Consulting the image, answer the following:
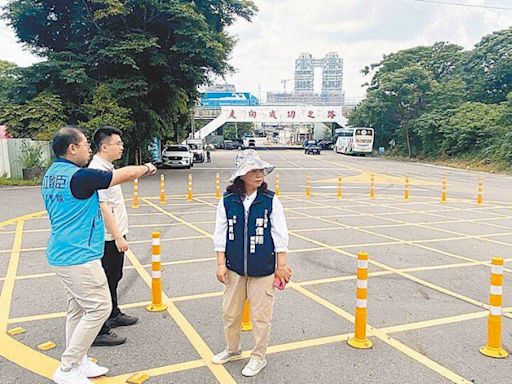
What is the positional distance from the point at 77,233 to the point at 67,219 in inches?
4.7

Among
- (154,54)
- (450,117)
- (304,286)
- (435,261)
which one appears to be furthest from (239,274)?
(450,117)

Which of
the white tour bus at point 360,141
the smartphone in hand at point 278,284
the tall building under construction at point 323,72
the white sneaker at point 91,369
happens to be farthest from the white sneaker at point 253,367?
the tall building under construction at point 323,72

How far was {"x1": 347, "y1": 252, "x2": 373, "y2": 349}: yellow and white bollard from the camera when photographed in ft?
13.8

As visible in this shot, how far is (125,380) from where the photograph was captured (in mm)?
3582

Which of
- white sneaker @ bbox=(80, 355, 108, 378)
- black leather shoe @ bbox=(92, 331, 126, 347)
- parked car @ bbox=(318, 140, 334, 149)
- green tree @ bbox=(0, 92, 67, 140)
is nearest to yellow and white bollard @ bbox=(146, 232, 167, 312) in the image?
black leather shoe @ bbox=(92, 331, 126, 347)

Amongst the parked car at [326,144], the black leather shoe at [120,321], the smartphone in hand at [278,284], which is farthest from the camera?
the parked car at [326,144]

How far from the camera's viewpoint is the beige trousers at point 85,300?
10.9 ft

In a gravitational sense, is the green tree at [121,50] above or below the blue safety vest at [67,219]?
above

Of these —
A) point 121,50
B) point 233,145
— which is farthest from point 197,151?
point 233,145

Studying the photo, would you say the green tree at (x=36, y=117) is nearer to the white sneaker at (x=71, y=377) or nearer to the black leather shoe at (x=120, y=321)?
the black leather shoe at (x=120, y=321)

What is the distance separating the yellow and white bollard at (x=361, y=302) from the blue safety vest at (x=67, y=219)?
226 centimetres

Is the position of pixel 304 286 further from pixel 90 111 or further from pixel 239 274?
pixel 90 111

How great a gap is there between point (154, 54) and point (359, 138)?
103 ft

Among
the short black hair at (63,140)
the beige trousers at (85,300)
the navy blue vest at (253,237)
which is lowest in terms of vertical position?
the beige trousers at (85,300)
